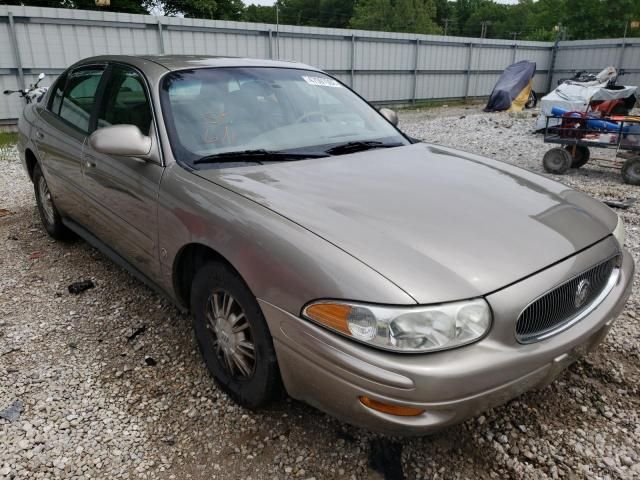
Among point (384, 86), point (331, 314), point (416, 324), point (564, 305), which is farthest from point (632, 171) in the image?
point (384, 86)

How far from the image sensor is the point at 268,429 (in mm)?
2291

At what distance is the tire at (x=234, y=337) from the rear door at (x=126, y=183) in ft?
1.55

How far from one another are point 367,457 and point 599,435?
1.05m

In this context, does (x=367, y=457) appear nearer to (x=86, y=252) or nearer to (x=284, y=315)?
(x=284, y=315)

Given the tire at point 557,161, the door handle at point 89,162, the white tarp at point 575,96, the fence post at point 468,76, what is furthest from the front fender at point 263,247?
the fence post at point 468,76

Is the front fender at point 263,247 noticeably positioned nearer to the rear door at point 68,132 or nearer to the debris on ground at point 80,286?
the rear door at point 68,132

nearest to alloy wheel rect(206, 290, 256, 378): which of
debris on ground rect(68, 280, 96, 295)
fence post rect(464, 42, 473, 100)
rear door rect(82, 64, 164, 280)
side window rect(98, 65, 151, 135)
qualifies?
rear door rect(82, 64, 164, 280)

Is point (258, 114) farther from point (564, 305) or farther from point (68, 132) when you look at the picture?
point (564, 305)

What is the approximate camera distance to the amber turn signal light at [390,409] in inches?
66.4

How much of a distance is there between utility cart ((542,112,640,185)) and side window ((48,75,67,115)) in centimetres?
646

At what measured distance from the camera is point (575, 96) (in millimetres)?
11031

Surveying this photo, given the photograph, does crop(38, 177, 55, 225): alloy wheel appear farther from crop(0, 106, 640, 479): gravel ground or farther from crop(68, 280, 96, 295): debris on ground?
crop(0, 106, 640, 479): gravel ground

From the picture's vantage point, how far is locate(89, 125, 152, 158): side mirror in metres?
2.55

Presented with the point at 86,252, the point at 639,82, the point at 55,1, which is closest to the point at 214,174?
the point at 86,252
